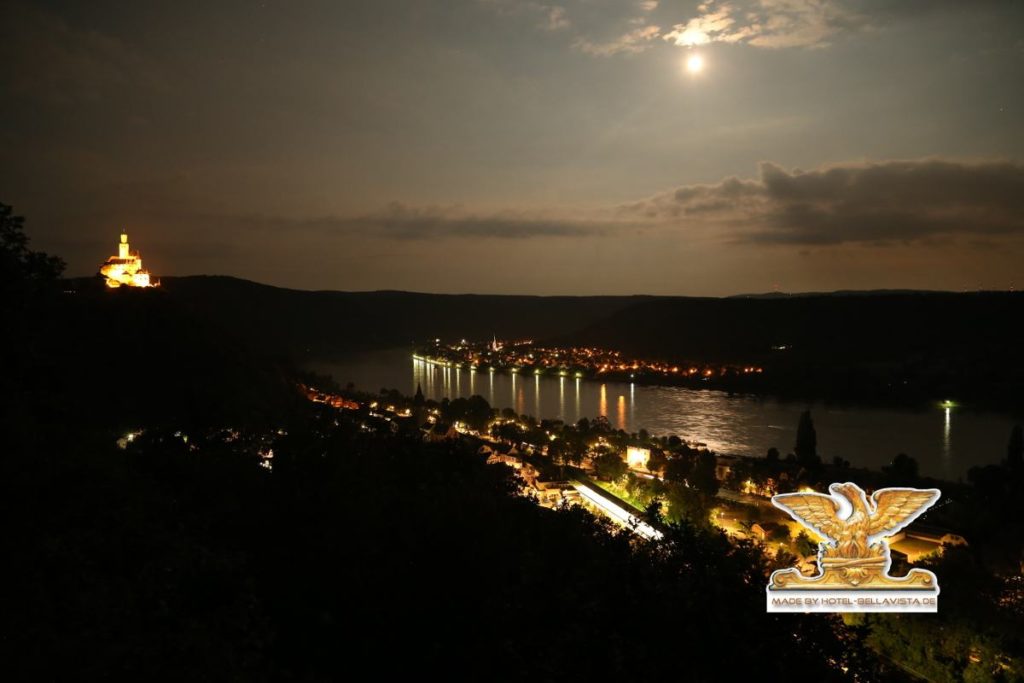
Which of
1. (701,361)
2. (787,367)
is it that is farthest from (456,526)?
(701,361)

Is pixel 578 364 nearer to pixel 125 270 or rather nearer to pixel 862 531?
pixel 125 270

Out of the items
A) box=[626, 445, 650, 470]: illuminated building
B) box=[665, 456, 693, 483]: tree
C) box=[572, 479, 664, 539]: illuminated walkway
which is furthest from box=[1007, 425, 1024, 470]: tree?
box=[572, 479, 664, 539]: illuminated walkway

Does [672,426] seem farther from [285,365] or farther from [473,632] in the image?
[473,632]

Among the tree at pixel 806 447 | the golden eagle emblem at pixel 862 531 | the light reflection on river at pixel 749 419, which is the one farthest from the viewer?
the light reflection on river at pixel 749 419

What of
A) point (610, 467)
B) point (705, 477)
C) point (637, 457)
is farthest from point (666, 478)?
point (637, 457)

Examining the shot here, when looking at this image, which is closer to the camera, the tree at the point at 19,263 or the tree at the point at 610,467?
the tree at the point at 19,263

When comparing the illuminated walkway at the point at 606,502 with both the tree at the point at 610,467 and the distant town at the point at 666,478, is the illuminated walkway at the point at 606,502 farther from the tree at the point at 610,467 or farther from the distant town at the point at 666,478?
the tree at the point at 610,467

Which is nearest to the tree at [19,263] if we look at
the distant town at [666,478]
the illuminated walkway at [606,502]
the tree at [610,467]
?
the distant town at [666,478]
